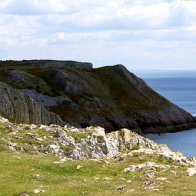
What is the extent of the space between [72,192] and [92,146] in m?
17.5

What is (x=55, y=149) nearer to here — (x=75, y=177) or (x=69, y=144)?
(x=69, y=144)

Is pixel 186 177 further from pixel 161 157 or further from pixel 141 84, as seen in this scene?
pixel 141 84

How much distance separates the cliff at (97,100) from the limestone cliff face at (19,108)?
44542mm

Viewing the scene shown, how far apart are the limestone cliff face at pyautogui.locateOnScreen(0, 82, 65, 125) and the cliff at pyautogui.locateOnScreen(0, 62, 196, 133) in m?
44.5

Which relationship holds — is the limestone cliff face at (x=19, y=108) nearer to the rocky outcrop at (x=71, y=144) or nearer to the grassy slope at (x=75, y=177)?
the rocky outcrop at (x=71, y=144)

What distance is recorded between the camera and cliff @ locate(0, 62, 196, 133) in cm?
14325

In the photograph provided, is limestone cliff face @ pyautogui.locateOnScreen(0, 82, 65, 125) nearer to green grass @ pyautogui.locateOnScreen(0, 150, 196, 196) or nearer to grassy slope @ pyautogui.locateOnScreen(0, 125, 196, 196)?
grassy slope @ pyautogui.locateOnScreen(0, 125, 196, 196)

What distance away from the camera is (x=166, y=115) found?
159000mm

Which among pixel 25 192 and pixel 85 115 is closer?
pixel 25 192

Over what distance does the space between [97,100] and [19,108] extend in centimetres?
6985

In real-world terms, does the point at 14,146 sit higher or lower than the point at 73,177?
higher

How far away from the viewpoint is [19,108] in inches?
3302

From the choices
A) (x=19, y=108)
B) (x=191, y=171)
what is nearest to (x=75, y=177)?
(x=191, y=171)

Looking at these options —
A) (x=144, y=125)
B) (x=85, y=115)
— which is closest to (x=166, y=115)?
(x=144, y=125)
